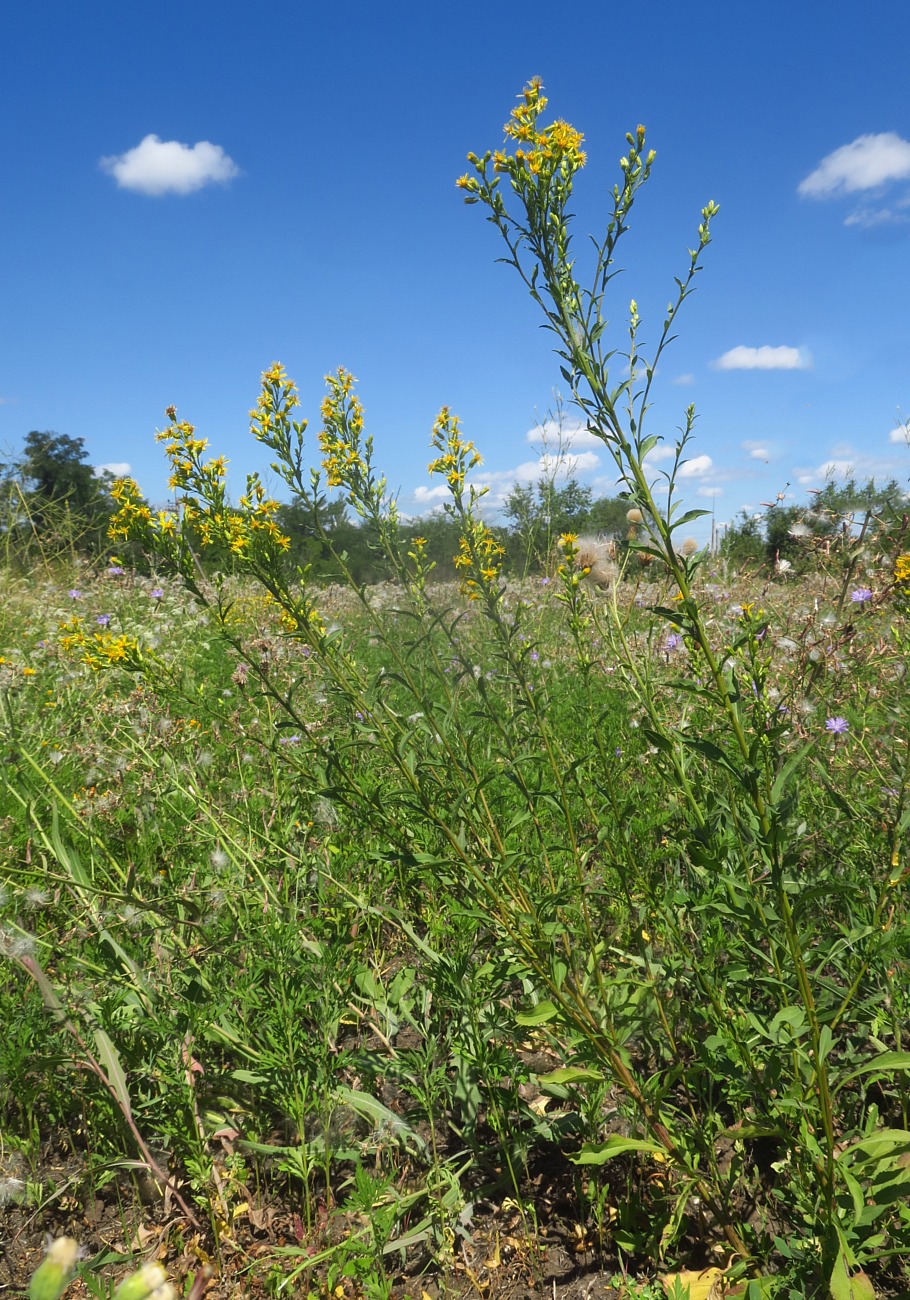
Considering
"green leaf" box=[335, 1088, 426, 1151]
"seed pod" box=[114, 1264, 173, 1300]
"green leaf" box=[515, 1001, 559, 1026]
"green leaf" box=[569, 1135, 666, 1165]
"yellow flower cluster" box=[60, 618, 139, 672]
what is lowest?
"green leaf" box=[335, 1088, 426, 1151]

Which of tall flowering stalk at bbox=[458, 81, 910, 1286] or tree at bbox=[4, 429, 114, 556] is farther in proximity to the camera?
tree at bbox=[4, 429, 114, 556]

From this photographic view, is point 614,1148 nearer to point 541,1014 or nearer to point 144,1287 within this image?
point 541,1014

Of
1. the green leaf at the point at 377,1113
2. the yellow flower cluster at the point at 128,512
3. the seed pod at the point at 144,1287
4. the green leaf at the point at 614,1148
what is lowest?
the green leaf at the point at 377,1113

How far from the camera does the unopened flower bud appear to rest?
1.56 feet

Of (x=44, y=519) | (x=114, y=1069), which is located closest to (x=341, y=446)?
(x=114, y=1069)

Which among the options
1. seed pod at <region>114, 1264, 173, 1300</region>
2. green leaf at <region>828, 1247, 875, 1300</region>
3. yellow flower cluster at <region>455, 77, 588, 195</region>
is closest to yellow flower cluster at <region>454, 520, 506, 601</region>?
yellow flower cluster at <region>455, 77, 588, 195</region>

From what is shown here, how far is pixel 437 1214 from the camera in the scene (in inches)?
69.8

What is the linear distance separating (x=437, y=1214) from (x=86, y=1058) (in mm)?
940

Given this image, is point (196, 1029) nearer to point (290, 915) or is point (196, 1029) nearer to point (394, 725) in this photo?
point (290, 915)

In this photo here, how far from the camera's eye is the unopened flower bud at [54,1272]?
0.48 metres

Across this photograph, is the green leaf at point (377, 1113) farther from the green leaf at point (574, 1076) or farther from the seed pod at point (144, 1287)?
the seed pod at point (144, 1287)

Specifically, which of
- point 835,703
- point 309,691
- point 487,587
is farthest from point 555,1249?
point 309,691

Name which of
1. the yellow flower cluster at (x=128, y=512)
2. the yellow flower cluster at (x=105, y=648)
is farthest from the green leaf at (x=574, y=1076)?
the yellow flower cluster at (x=128, y=512)

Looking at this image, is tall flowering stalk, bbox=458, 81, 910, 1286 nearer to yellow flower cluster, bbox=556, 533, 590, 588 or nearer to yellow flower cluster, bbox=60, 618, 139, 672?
yellow flower cluster, bbox=556, 533, 590, 588
